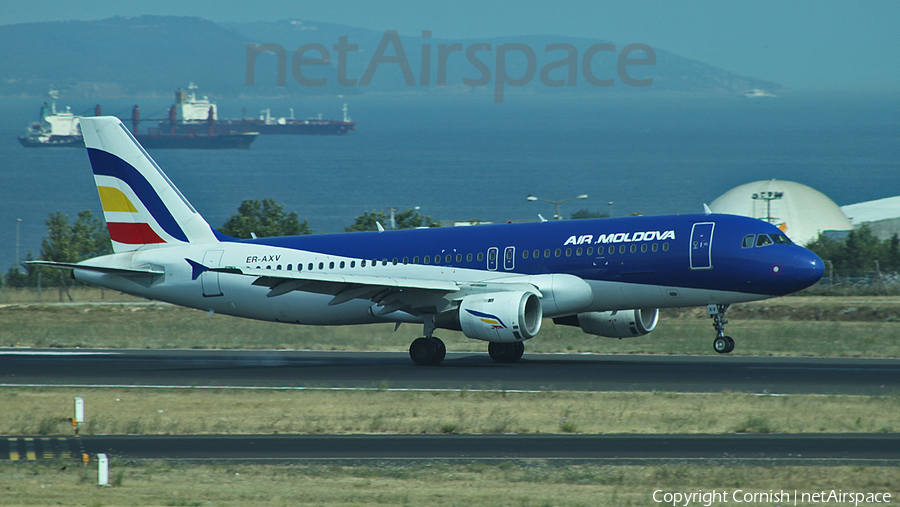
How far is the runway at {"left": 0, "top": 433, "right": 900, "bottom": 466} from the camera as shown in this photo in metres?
16.9

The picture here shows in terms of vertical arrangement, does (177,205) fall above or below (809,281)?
above

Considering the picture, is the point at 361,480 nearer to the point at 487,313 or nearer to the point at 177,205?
the point at 487,313

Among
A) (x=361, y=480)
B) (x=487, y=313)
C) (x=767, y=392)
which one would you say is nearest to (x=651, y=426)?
(x=767, y=392)

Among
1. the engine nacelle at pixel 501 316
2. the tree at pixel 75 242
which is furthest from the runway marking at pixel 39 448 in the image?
the tree at pixel 75 242

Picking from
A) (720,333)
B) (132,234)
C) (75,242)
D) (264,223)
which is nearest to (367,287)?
(132,234)

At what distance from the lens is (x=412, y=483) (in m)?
15.1

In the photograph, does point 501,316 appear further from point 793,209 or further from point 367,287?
point 793,209

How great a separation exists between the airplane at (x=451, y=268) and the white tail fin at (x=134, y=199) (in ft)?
0.14

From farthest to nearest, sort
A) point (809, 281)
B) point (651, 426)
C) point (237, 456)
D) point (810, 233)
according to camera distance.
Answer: point (810, 233) < point (809, 281) < point (651, 426) < point (237, 456)

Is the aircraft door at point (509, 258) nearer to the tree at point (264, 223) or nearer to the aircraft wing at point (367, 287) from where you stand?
the aircraft wing at point (367, 287)

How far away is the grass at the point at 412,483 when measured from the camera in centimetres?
1404

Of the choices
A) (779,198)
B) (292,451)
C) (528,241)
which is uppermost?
(779,198)

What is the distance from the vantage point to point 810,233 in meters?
102

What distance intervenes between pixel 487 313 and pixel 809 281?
973 cm
